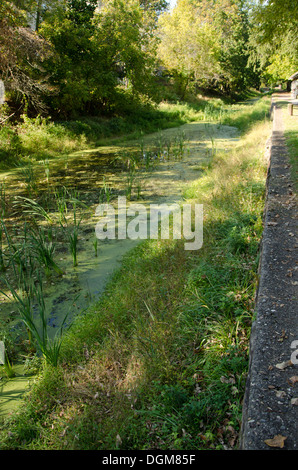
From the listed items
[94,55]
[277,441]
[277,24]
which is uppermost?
[94,55]

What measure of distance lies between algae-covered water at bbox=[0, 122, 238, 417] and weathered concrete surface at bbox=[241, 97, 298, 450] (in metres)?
2.04

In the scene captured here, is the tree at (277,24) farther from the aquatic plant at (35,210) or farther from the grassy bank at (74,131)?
the aquatic plant at (35,210)

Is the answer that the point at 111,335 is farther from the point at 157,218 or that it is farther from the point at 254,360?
the point at 157,218

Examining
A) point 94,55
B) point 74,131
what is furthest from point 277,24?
point 74,131

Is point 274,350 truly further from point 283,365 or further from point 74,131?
point 74,131

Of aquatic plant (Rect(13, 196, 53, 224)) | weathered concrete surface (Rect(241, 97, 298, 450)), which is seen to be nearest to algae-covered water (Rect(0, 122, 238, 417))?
aquatic plant (Rect(13, 196, 53, 224))

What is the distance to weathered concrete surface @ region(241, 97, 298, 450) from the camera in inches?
71.2

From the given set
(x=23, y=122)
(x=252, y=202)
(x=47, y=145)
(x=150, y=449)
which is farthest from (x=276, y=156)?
(x=23, y=122)

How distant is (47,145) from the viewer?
39.1 ft

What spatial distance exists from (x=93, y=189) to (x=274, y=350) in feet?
22.2

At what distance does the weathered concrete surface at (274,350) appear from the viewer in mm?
1808

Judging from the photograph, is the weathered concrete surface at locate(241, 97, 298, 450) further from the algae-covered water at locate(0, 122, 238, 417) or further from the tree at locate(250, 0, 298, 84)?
the tree at locate(250, 0, 298, 84)

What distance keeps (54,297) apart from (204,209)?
10.8ft

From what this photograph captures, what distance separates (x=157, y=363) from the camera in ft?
9.00
